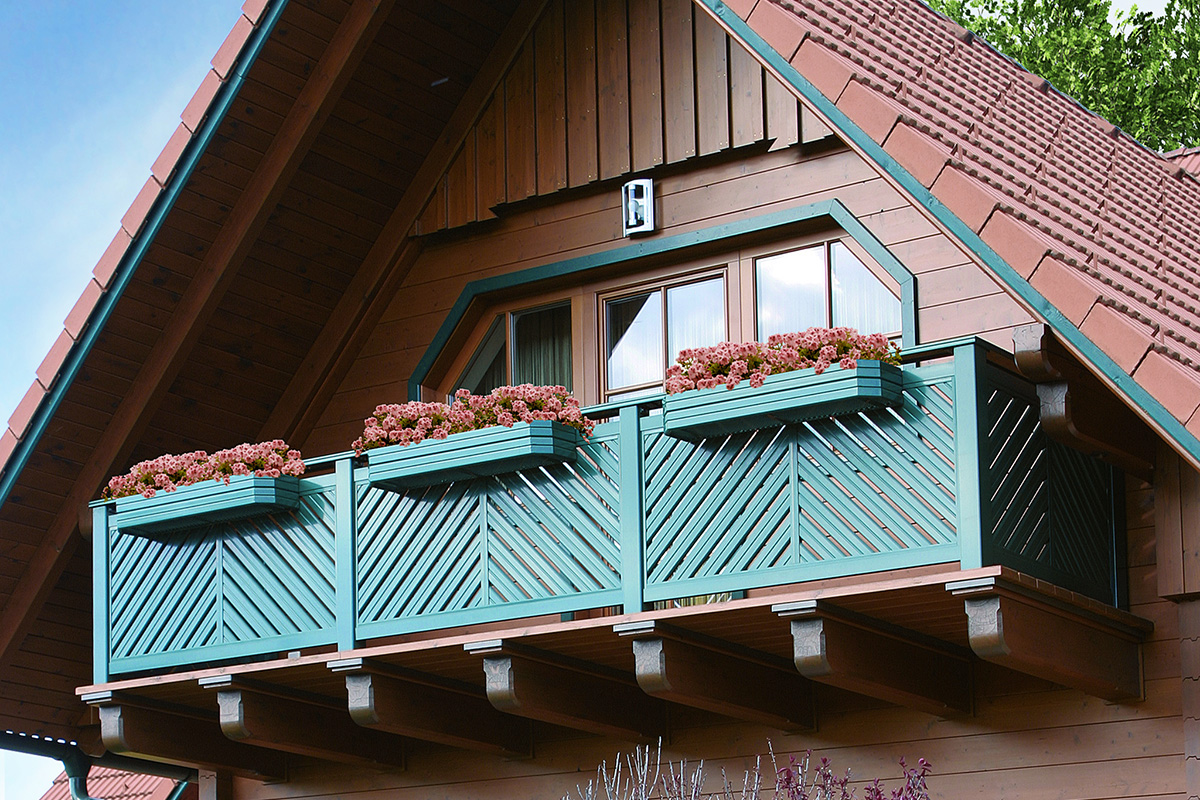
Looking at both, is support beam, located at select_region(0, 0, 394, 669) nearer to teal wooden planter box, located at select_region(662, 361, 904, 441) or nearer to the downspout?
the downspout

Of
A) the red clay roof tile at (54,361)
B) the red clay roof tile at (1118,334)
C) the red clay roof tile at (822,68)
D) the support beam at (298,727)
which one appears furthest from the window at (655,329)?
the red clay roof tile at (1118,334)

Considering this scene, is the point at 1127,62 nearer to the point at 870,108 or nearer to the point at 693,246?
the point at 693,246

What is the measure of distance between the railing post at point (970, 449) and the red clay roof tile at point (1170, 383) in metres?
0.89

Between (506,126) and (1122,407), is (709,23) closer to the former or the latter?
(506,126)

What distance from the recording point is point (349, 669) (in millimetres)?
9797

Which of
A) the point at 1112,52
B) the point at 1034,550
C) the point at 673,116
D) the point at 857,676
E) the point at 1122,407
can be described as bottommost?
the point at 857,676

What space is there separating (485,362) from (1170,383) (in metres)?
5.81

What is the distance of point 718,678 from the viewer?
366 inches

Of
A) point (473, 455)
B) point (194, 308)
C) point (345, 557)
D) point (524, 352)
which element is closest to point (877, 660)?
point (473, 455)

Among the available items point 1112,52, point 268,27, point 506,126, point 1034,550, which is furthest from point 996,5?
point 1034,550

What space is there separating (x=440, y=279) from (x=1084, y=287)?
5.75 metres

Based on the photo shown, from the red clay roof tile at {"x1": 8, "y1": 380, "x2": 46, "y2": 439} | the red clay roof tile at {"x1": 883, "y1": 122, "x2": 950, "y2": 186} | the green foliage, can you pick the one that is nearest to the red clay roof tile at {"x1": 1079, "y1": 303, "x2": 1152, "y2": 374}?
the red clay roof tile at {"x1": 883, "y1": 122, "x2": 950, "y2": 186}

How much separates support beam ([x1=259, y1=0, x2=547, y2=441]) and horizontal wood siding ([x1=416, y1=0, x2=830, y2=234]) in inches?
5.1

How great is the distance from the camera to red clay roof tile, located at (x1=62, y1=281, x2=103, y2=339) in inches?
444
